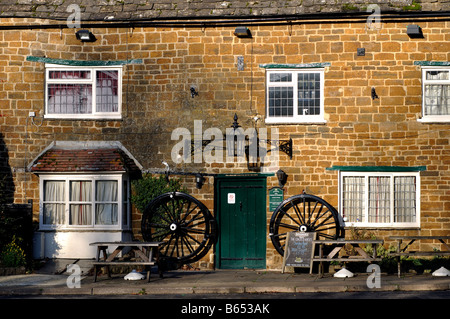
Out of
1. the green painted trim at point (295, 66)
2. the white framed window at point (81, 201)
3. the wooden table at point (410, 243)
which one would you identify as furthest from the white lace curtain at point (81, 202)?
the wooden table at point (410, 243)

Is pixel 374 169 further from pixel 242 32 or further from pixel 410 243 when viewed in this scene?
pixel 242 32

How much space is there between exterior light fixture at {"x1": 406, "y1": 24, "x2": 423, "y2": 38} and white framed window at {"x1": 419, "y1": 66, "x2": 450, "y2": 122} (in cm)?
87

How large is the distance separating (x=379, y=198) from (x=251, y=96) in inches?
166

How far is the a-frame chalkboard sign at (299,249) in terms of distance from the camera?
1705 centimetres

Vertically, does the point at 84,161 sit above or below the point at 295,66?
below

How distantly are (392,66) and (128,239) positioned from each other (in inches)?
322

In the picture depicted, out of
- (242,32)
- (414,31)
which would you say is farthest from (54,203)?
(414,31)

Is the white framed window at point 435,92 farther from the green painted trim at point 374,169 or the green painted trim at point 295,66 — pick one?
the green painted trim at point 295,66

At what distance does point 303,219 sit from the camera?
18.2 m

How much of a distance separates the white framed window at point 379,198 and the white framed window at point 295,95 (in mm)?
1851

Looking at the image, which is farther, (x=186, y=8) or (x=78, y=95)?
(x=78, y=95)

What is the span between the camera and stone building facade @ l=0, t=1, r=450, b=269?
59.5 feet

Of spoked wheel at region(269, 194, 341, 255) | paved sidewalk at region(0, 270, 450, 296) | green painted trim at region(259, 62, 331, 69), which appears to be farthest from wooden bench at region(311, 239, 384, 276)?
green painted trim at region(259, 62, 331, 69)

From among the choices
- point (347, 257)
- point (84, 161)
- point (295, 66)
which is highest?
point (295, 66)
